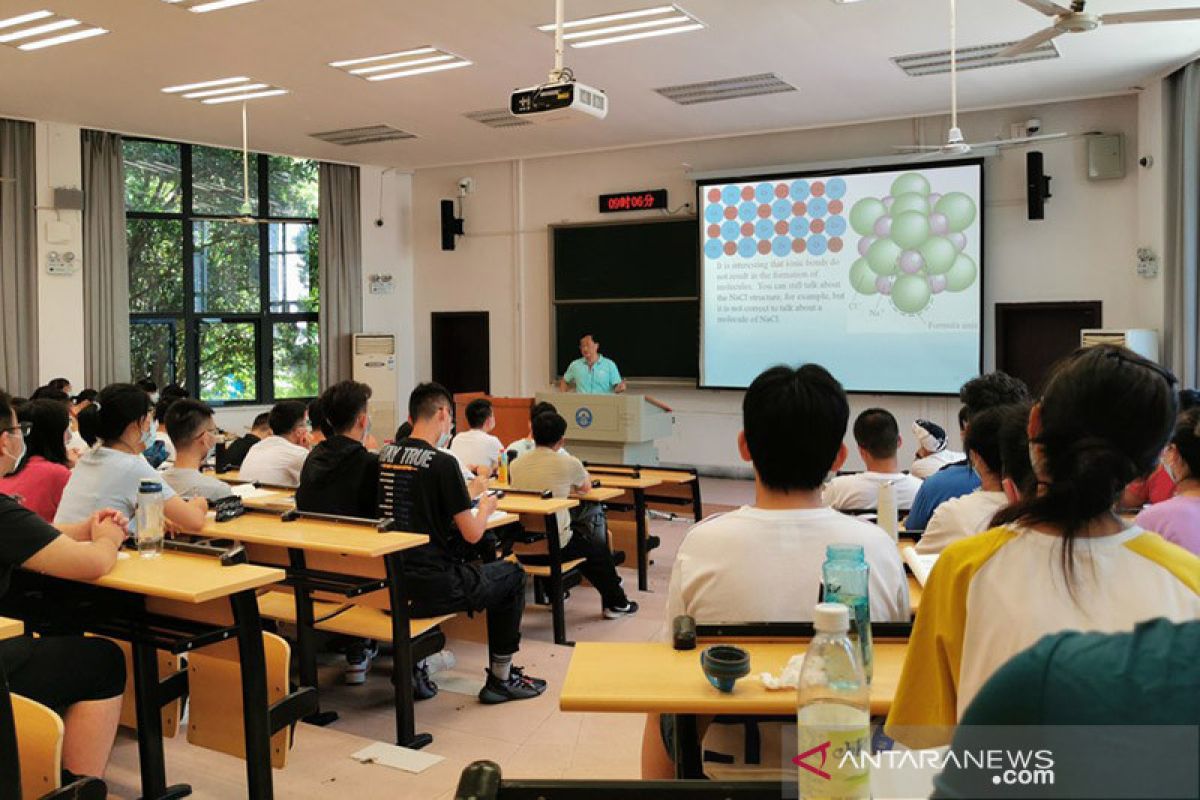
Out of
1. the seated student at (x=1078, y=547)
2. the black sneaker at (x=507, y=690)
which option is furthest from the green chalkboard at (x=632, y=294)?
the seated student at (x=1078, y=547)

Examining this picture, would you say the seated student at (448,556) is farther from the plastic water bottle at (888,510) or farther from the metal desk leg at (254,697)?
the plastic water bottle at (888,510)

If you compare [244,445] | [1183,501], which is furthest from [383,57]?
[1183,501]

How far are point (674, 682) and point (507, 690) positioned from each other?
246 centimetres

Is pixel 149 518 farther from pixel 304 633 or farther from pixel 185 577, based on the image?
pixel 304 633

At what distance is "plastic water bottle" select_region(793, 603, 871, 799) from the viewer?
1276mm

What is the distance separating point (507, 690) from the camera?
4105 mm

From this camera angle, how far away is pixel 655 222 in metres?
10.7

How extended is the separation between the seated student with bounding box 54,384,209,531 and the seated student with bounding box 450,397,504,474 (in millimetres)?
2327

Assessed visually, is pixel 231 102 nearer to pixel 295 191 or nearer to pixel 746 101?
pixel 295 191

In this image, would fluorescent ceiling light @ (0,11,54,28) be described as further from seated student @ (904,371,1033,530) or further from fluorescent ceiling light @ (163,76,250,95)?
seated student @ (904,371,1033,530)

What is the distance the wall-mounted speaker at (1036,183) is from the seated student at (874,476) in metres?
5.64

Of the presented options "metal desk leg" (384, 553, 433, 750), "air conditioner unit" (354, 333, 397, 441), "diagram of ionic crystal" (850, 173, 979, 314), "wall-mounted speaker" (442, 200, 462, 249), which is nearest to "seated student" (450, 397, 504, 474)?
"metal desk leg" (384, 553, 433, 750)

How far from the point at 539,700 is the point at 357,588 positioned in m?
1.02

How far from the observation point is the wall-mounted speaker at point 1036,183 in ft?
28.2
